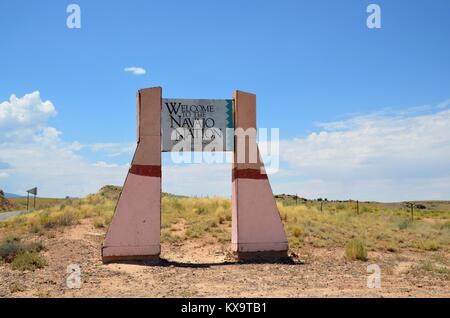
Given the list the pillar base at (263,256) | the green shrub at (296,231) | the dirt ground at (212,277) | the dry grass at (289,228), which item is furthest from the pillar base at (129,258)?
the green shrub at (296,231)

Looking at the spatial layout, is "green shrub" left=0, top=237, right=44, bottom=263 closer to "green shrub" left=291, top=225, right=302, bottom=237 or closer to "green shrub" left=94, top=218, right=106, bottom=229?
"green shrub" left=94, top=218, right=106, bottom=229

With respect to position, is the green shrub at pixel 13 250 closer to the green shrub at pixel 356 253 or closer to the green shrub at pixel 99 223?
the green shrub at pixel 99 223

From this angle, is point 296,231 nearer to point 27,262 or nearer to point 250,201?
point 250,201

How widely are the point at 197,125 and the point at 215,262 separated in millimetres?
3947

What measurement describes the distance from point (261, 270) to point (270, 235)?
1.99 meters

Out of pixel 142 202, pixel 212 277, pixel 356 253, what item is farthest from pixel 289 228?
pixel 212 277

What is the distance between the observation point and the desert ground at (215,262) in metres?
9.12

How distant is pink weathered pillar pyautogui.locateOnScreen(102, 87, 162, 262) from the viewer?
41.2ft

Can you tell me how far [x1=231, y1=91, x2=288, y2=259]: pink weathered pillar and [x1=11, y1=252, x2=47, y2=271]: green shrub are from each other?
5.25m

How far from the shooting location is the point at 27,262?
39.4ft

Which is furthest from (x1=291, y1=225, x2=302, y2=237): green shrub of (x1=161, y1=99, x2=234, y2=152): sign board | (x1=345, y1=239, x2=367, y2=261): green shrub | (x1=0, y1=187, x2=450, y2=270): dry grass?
(x1=161, y1=99, x2=234, y2=152): sign board

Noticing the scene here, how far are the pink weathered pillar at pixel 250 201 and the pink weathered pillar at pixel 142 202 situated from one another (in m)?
2.24
